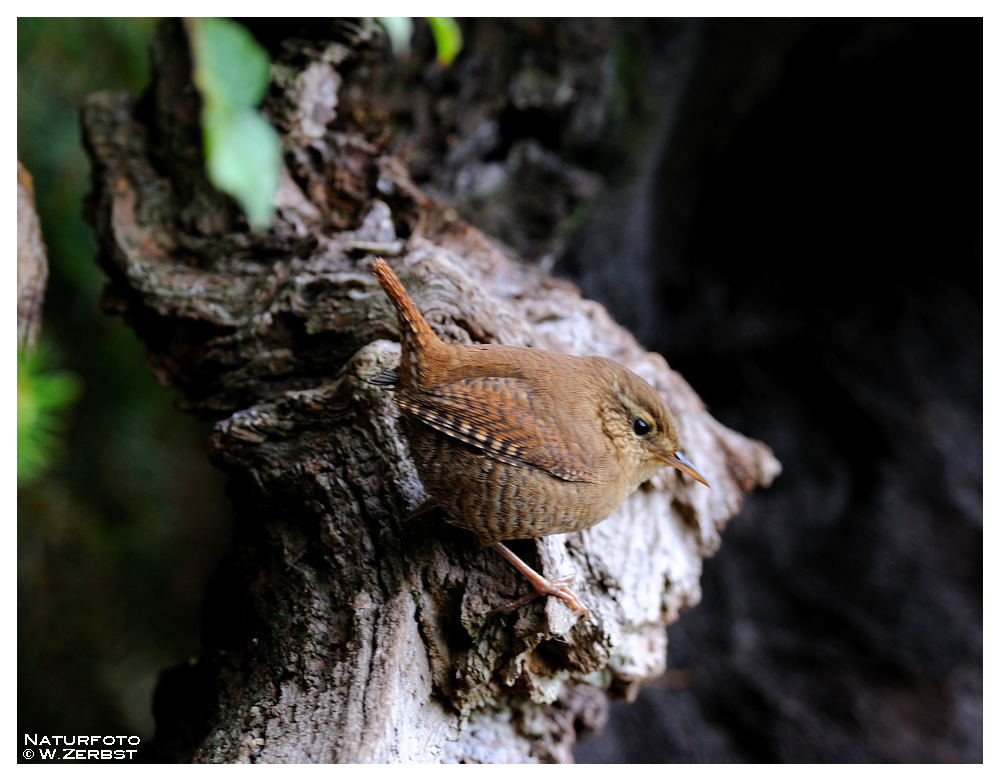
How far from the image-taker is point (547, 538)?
7.04 feet

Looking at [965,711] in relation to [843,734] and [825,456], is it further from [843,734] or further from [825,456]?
[825,456]

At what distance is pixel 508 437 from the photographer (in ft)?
6.24

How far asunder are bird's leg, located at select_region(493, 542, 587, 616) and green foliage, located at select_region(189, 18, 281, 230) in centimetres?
119

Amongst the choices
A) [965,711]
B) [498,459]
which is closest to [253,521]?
[498,459]

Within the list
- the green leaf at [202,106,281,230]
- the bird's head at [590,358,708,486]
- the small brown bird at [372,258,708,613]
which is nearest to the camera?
the green leaf at [202,106,281,230]

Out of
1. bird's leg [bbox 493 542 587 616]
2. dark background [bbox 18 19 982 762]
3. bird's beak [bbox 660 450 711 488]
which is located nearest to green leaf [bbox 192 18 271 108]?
bird's leg [bbox 493 542 587 616]

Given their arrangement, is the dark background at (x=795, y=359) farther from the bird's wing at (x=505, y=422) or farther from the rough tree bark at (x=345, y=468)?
the bird's wing at (x=505, y=422)

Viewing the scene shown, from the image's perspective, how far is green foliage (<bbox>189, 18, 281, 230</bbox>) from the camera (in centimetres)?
92

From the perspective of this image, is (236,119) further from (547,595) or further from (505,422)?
(547,595)

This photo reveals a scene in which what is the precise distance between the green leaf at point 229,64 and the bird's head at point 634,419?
1.30 meters

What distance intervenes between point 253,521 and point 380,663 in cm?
60

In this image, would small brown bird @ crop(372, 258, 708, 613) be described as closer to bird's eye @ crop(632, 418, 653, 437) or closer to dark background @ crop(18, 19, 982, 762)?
bird's eye @ crop(632, 418, 653, 437)

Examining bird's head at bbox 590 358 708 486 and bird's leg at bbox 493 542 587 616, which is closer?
Result: bird's leg at bbox 493 542 587 616

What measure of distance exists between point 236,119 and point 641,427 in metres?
1.41
